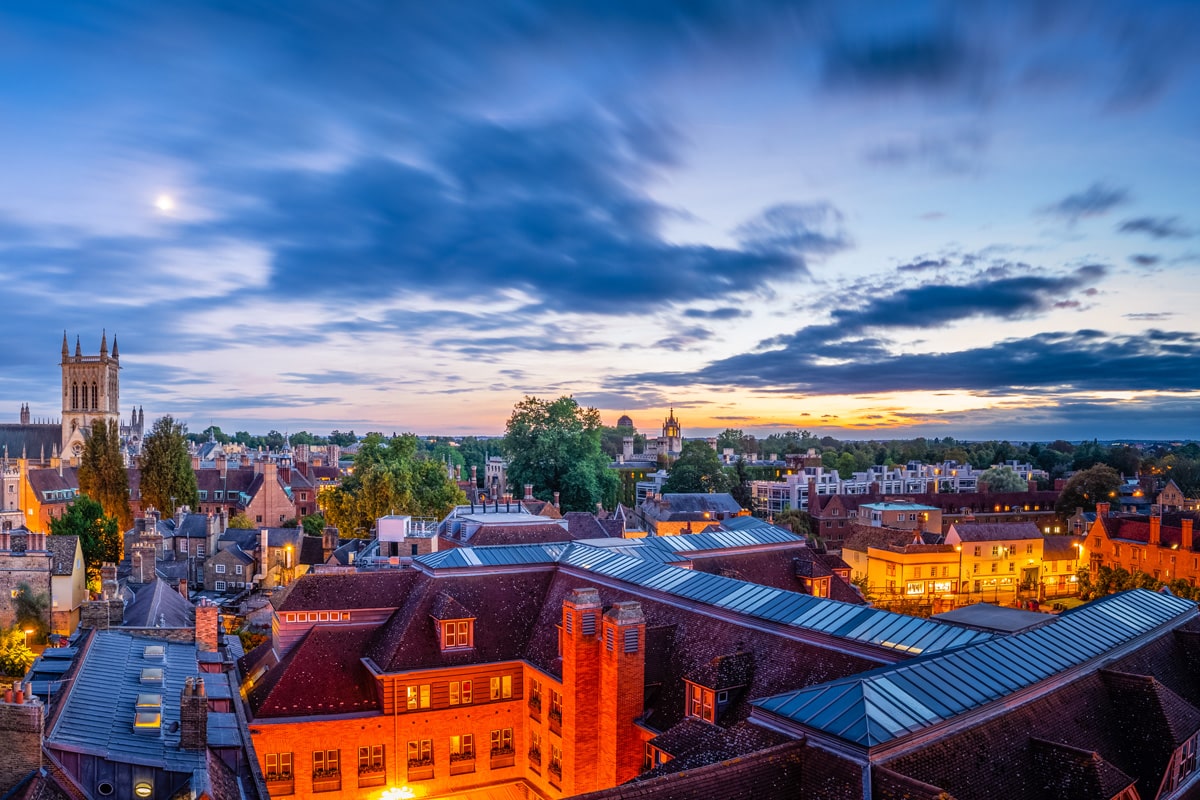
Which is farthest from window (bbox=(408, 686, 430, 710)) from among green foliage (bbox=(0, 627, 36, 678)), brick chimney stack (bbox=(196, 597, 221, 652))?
green foliage (bbox=(0, 627, 36, 678))

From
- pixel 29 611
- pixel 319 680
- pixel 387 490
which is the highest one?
pixel 387 490

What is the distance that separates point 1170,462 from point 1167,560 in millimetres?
115802

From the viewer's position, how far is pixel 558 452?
3194 inches

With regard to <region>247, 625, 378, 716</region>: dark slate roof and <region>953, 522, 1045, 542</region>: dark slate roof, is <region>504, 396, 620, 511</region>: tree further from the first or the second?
<region>247, 625, 378, 716</region>: dark slate roof

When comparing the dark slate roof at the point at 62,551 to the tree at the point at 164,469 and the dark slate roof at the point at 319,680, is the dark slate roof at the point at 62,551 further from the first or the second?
the tree at the point at 164,469

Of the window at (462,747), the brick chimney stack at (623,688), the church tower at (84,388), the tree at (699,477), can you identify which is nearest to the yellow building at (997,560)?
the tree at (699,477)

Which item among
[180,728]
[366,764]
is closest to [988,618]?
[366,764]

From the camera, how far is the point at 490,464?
150m

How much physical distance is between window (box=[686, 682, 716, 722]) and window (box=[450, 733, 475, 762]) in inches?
420

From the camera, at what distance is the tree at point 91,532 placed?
54.8 metres

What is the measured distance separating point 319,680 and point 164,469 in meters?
60.5

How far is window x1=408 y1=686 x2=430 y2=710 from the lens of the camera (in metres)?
26.4

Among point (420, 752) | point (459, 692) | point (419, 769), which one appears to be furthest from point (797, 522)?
point (419, 769)

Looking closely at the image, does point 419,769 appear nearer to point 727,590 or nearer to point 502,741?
point 502,741
